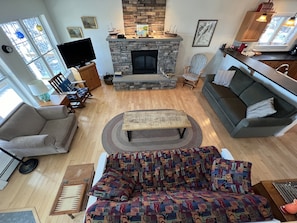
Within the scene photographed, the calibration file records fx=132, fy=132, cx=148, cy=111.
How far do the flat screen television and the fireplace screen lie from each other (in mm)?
1241

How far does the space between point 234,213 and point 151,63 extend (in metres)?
3.97

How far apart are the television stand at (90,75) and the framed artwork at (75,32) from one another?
83 centimetres

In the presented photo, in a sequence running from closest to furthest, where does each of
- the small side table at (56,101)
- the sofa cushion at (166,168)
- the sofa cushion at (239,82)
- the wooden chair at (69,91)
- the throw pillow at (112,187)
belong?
1. the throw pillow at (112,187)
2. the sofa cushion at (166,168)
3. the small side table at (56,101)
4. the sofa cushion at (239,82)
5. the wooden chair at (69,91)

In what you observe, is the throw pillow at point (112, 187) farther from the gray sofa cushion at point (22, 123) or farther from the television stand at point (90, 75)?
the television stand at point (90, 75)

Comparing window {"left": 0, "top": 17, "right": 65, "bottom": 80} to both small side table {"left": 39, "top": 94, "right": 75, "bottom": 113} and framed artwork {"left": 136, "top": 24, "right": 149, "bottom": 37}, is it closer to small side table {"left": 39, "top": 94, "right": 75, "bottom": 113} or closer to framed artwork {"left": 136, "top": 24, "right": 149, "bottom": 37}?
small side table {"left": 39, "top": 94, "right": 75, "bottom": 113}

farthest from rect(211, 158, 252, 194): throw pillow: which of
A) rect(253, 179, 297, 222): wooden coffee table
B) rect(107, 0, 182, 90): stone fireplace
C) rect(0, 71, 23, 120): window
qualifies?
rect(0, 71, 23, 120): window

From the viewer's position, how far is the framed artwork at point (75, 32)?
368 centimetres

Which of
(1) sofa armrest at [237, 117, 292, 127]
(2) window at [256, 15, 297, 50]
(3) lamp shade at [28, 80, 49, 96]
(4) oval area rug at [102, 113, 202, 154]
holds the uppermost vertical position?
(2) window at [256, 15, 297, 50]

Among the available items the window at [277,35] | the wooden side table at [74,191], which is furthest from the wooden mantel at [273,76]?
the wooden side table at [74,191]

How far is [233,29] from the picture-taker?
390cm

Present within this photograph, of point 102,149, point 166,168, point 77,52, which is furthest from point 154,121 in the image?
point 77,52

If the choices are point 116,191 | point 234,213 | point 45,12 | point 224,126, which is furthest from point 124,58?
point 234,213

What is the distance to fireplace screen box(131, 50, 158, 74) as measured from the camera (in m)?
3.98

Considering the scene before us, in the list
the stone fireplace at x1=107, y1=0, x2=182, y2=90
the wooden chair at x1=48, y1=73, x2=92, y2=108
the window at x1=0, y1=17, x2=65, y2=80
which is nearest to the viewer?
the window at x1=0, y1=17, x2=65, y2=80
